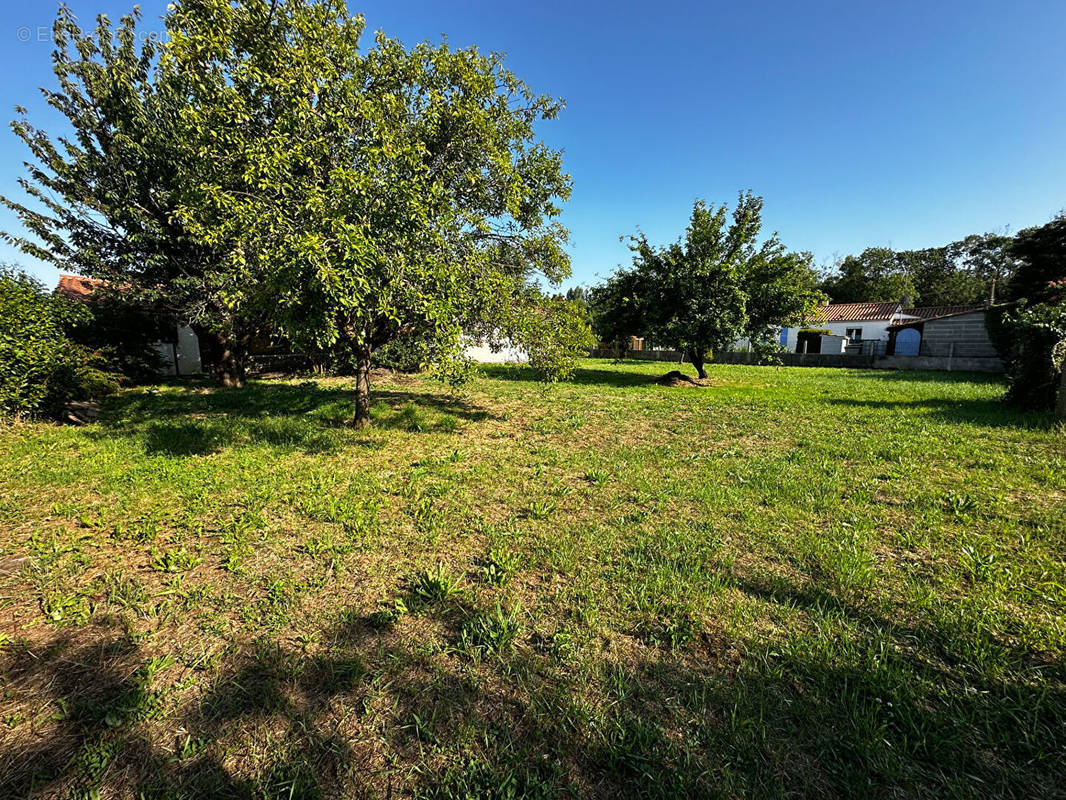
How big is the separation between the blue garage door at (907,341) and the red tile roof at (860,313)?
647 cm

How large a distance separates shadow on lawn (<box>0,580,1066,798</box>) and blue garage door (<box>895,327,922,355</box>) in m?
34.0

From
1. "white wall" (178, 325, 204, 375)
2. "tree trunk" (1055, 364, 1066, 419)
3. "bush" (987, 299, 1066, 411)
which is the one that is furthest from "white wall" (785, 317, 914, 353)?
"white wall" (178, 325, 204, 375)

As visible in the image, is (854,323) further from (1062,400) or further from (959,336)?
(1062,400)

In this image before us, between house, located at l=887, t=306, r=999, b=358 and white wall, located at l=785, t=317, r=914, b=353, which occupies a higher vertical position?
white wall, located at l=785, t=317, r=914, b=353

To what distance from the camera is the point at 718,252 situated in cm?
1527

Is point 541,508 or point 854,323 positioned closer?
point 541,508

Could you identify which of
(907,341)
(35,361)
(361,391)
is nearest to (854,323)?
(907,341)

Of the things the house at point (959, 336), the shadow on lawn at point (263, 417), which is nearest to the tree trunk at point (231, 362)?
the shadow on lawn at point (263, 417)

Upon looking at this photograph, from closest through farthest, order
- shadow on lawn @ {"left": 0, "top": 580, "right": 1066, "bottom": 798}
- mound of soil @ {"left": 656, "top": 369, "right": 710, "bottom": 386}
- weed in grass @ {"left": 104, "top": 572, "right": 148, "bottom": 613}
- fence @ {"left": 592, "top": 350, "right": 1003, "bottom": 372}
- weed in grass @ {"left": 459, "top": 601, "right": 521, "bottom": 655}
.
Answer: shadow on lawn @ {"left": 0, "top": 580, "right": 1066, "bottom": 798} → weed in grass @ {"left": 459, "top": 601, "right": 521, "bottom": 655} → weed in grass @ {"left": 104, "top": 572, "right": 148, "bottom": 613} → mound of soil @ {"left": 656, "top": 369, "right": 710, "bottom": 386} → fence @ {"left": 592, "top": 350, "right": 1003, "bottom": 372}

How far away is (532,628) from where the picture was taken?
2504mm

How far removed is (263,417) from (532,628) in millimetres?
7750

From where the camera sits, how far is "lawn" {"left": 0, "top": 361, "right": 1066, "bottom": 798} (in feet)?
5.53

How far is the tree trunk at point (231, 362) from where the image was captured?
13.1 m

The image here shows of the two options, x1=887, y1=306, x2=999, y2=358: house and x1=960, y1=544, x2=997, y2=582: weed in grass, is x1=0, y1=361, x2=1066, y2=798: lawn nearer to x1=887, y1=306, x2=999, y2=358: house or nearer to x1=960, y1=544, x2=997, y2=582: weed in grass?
x1=960, y1=544, x2=997, y2=582: weed in grass
